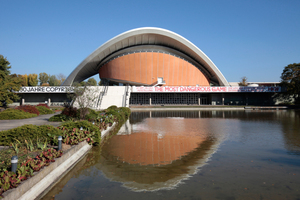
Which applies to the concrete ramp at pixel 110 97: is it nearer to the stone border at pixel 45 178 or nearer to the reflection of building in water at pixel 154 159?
the reflection of building in water at pixel 154 159

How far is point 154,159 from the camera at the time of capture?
678 centimetres

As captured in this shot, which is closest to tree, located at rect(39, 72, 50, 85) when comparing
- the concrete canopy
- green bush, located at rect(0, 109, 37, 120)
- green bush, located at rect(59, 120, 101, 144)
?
the concrete canopy

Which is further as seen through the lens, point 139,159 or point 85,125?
point 85,125

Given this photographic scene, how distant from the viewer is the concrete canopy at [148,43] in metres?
43.7

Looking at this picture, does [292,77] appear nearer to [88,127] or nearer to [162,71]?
[162,71]

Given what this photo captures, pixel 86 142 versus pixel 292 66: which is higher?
pixel 292 66

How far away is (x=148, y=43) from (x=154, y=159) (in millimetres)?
44293

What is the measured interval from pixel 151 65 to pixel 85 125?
3800 centimetres

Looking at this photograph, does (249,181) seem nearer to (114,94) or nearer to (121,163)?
(121,163)

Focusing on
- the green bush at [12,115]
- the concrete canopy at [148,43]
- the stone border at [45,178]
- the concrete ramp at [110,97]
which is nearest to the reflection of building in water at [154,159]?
the stone border at [45,178]

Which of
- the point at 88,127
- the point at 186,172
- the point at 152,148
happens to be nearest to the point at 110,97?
the point at 88,127

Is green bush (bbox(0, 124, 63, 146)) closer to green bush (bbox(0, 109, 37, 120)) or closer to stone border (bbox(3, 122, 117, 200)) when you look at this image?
stone border (bbox(3, 122, 117, 200))

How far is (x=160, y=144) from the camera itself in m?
8.84

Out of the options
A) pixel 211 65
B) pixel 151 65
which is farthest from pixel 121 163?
pixel 211 65
